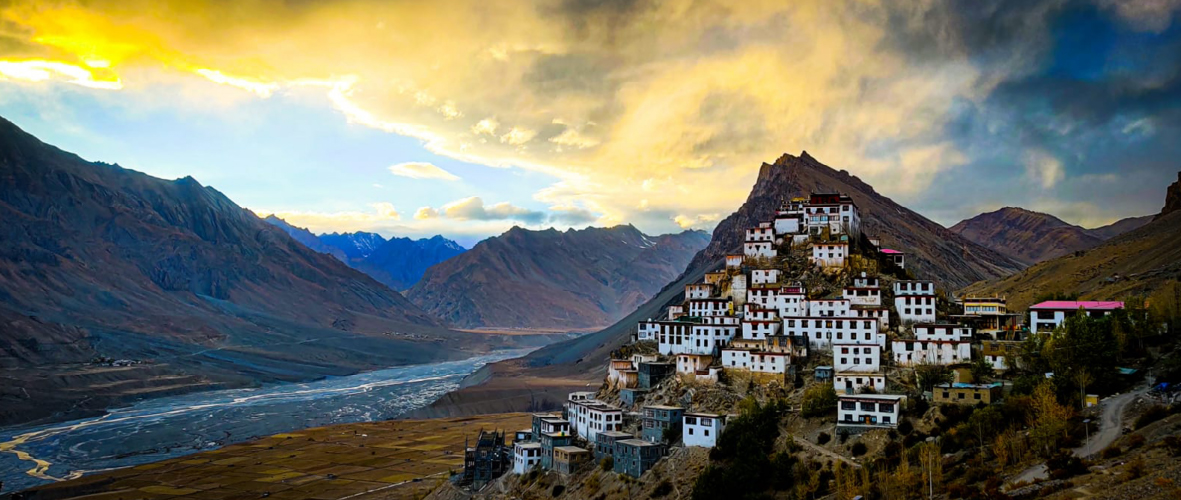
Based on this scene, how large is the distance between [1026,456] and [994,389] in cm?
1059

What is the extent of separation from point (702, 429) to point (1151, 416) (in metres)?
27.3

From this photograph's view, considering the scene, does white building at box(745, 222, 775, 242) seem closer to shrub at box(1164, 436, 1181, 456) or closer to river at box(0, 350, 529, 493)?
shrub at box(1164, 436, 1181, 456)

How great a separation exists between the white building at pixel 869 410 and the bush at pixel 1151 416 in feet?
46.2

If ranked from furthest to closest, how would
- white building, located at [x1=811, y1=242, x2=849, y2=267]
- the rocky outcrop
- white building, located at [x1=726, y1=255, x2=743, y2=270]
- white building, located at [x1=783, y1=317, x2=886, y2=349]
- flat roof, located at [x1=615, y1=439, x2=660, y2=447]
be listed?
the rocky outcrop → white building, located at [x1=726, y1=255, x2=743, y2=270] → white building, located at [x1=811, y1=242, x2=849, y2=267] → white building, located at [x1=783, y1=317, x2=886, y2=349] → flat roof, located at [x1=615, y1=439, x2=660, y2=447]

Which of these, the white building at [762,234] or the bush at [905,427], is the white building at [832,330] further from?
the white building at [762,234]

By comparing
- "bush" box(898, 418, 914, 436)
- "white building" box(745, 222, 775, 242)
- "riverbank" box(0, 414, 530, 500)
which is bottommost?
"riverbank" box(0, 414, 530, 500)

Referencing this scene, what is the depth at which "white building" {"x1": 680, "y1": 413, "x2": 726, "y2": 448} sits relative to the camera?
61.3 m

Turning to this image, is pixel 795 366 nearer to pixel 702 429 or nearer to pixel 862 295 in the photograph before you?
pixel 862 295

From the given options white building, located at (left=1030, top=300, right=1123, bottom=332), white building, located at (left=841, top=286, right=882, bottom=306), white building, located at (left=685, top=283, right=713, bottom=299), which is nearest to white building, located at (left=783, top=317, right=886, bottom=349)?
white building, located at (left=841, top=286, right=882, bottom=306)

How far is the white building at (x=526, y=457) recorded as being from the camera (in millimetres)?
71875

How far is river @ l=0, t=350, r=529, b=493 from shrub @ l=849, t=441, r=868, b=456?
9242cm

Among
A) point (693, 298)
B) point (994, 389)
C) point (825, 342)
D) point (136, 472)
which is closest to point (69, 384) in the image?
point (136, 472)

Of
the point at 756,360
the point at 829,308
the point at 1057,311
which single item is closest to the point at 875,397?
the point at 756,360

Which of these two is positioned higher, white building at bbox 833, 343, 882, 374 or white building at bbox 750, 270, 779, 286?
white building at bbox 750, 270, 779, 286
